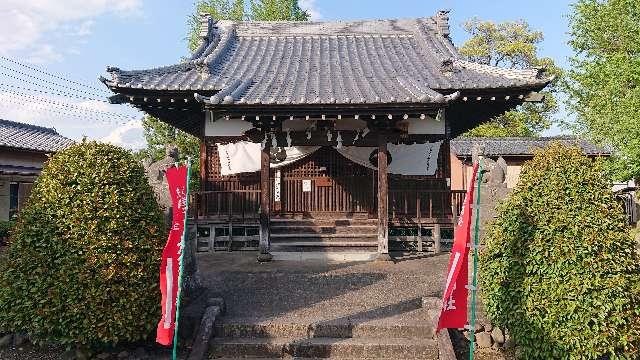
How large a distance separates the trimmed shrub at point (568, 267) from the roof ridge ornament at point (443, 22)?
10374 mm

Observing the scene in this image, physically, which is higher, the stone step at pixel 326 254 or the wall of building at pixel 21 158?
the wall of building at pixel 21 158

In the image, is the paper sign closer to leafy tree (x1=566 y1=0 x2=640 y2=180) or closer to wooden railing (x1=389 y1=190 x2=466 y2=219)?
wooden railing (x1=389 y1=190 x2=466 y2=219)

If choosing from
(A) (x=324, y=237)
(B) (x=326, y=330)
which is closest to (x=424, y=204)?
(A) (x=324, y=237)

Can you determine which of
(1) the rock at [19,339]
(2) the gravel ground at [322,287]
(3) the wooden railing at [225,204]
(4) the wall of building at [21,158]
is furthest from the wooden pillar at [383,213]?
(4) the wall of building at [21,158]

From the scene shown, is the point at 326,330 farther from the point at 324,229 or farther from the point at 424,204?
the point at 424,204

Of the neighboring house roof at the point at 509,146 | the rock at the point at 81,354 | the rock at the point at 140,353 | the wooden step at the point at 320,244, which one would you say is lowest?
the rock at the point at 140,353

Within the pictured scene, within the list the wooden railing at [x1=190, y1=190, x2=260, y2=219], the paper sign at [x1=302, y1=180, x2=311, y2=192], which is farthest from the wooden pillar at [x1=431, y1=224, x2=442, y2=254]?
the wooden railing at [x1=190, y1=190, x2=260, y2=219]

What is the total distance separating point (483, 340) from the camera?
6.25 meters

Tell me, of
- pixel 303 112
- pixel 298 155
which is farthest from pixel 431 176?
pixel 303 112

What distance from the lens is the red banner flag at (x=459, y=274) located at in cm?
525

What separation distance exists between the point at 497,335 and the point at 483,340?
0.71 ft

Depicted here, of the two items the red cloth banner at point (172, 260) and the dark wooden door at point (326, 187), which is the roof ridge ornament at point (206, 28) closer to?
the dark wooden door at point (326, 187)

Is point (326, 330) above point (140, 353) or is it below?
above

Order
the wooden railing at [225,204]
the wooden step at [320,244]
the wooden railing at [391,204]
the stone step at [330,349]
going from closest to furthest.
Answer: the stone step at [330,349] → the wooden step at [320,244] → the wooden railing at [391,204] → the wooden railing at [225,204]
